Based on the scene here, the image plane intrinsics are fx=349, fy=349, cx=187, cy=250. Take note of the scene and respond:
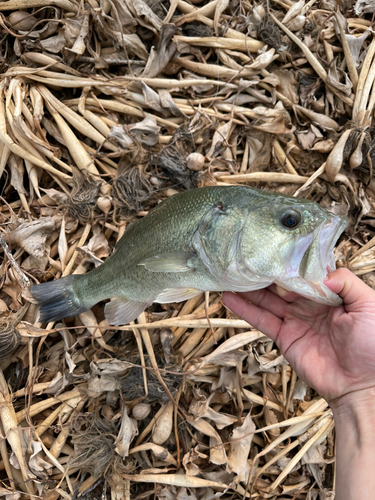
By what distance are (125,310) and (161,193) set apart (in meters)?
0.81

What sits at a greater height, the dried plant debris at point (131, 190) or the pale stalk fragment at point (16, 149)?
the pale stalk fragment at point (16, 149)

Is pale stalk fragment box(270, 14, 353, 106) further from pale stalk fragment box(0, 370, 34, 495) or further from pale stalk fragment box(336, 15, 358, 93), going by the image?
pale stalk fragment box(0, 370, 34, 495)

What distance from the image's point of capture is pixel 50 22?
2.27m

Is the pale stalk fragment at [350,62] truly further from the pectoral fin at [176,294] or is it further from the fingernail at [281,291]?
the pectoral fin at [176,294]

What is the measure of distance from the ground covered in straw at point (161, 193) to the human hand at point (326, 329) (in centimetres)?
35

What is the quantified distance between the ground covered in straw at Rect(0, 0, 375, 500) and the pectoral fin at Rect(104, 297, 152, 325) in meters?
0.23

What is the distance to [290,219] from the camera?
131 cm

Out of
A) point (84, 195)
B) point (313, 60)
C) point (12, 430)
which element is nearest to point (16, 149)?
point (84, 195)

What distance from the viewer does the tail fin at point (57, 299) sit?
1844 millimetres

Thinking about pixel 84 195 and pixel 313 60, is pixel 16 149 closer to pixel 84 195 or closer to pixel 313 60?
A: pixel 84 195

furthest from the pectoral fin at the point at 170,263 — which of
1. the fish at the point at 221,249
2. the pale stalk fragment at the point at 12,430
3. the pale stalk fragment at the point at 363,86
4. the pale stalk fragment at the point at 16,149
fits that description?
the pale stalk fragment at the point at 363,86

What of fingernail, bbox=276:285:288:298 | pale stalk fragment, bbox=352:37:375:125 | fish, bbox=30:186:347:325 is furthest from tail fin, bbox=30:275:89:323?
pale stalk fragment, bbox=352:37:375:125

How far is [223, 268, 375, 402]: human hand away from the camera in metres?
1.38

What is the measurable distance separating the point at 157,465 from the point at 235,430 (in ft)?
1.69
